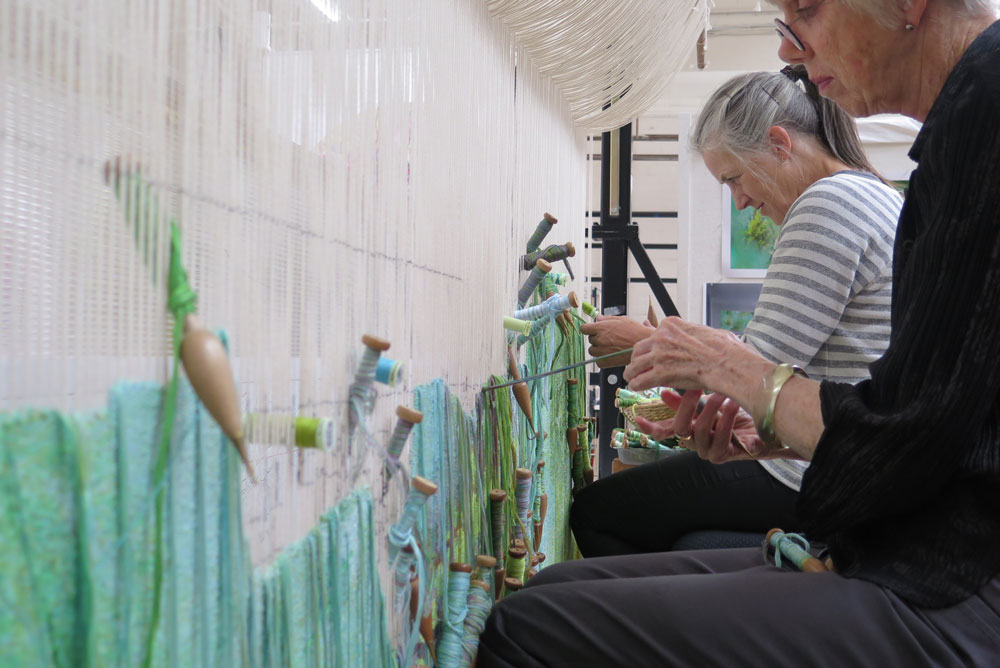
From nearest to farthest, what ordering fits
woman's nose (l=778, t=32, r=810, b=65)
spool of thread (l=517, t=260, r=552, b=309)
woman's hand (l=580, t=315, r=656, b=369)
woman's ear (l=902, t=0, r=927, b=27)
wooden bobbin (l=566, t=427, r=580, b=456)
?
woman's ear (l=902, t=0, r=927, b=27) < woman's nose (l=778, t=32, r=810, b=65) < spool of thread (l=517, t=260, r=552, b=309) < woman's hand (l=580, t=315, r=656, b=369) < wooden bobbin (l=566, t=427, r=580, b=456)

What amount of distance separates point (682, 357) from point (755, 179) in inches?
29.7

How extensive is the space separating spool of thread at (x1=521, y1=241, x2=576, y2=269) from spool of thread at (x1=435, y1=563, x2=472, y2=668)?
58cm

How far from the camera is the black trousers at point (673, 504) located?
174 centimetres

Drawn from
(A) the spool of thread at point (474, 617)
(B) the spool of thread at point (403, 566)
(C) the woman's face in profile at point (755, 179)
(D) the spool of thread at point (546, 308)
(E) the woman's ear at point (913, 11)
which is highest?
(E) the woman's ear at point (913, 11)

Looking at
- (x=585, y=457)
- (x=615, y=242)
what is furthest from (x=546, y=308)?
(x=615, y=242)

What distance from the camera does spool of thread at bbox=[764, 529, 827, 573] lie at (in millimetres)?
1043

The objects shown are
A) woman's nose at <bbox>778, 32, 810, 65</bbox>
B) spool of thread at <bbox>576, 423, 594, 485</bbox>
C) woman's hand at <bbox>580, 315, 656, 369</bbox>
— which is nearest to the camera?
woman's nose at <bbox>778, 32, 810, 65</bbox>

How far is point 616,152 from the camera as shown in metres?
2.61

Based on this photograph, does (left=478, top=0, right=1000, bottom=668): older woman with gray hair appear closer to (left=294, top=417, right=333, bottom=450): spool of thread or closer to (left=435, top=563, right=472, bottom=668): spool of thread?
(left=435, top=563, right=472, bottom=668): spool of thread

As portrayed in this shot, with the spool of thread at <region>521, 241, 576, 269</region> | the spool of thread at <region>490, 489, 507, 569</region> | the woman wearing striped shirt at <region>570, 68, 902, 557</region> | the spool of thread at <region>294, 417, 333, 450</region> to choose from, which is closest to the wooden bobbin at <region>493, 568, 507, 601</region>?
the spool of thread at <region>490, 489, 507, 569</region>

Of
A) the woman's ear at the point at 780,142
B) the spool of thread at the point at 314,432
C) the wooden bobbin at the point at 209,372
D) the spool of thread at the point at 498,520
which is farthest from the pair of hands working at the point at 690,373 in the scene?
the wooden bobbin at the point at 209,372

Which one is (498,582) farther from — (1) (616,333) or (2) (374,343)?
(2) (374,343)

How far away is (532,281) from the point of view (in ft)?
4.58

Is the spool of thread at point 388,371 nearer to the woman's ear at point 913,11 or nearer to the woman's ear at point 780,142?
the woman's ear at point 913,11
